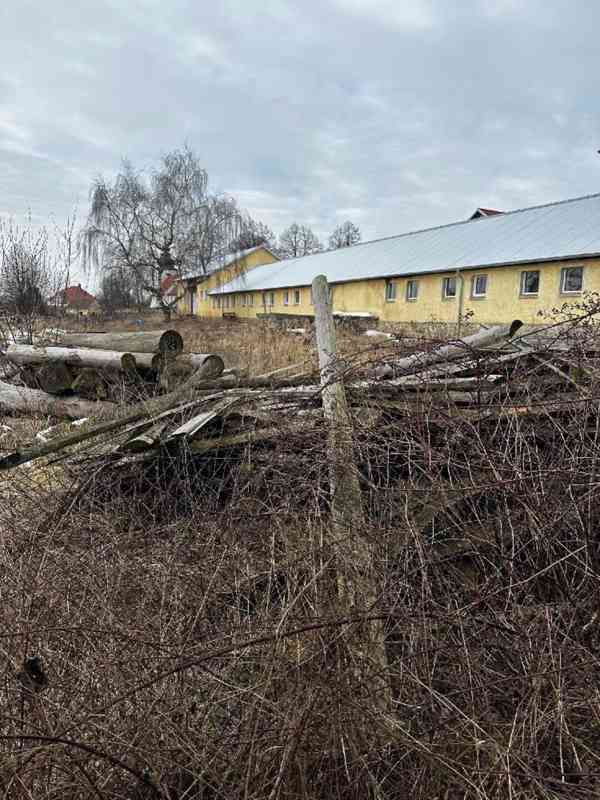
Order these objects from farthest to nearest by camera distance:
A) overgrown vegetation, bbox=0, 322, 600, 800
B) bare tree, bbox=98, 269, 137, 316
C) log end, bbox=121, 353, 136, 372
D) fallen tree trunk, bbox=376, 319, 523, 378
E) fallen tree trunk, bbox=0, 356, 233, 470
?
bare tree, bbox=98, 269, 137, 316 < log end, bbox=121, 353, 136, 372 < fallen tree trunk, bbox=376, 319, 523, 378 < fallen tree trunk, bbox=0, 356, 233, 470 < overgrown vegetation, bbox=0, 322, 600, 800

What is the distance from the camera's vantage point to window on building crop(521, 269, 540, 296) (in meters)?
18.7

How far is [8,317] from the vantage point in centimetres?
953

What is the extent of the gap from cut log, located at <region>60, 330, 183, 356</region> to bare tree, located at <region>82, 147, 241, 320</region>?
22195 mm

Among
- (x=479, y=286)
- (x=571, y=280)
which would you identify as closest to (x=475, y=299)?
(x=479, y=286)

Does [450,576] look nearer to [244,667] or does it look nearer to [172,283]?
[244,667]

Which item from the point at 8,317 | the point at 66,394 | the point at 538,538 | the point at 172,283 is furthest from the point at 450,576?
the point at 172,283

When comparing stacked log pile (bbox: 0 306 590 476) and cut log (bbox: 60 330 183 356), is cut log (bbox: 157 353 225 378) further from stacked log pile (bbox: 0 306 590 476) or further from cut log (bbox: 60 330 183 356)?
stacked log pile (bbox: 0 306 590 476)

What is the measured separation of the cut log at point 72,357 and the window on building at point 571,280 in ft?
54.0

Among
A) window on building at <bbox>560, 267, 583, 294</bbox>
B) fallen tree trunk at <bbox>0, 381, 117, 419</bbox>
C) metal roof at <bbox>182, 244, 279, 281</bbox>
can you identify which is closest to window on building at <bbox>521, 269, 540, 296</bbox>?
window on building at <bbox>560, 267, 583, 294</bbox>

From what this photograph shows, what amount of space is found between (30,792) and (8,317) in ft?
31.7

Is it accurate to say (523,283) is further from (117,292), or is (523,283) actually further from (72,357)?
(117,292)

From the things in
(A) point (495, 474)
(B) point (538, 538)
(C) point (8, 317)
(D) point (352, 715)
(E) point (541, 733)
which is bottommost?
(E) point (541, 733)

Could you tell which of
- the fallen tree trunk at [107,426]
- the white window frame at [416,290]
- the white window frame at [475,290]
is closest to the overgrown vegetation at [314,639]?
the fallen tree trunk at [107,426]

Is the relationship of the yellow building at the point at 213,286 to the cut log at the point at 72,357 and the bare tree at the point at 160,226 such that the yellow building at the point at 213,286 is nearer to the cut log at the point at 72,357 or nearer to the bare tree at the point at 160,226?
the bare tree at the point at 160,226
